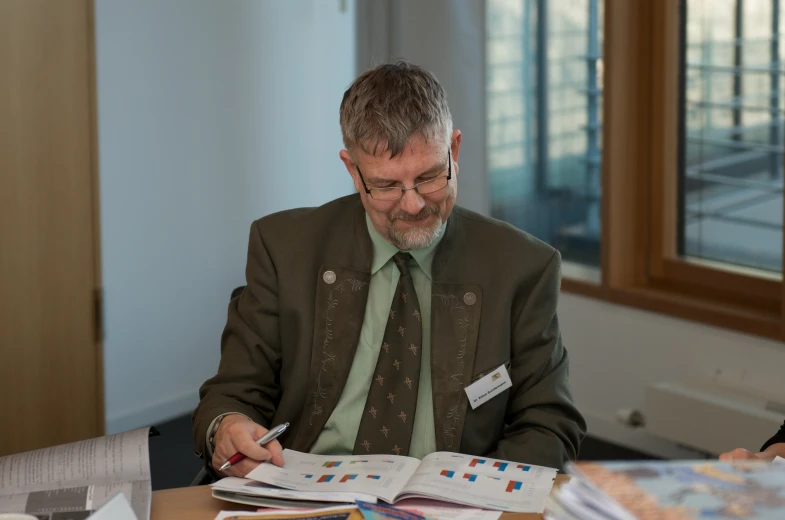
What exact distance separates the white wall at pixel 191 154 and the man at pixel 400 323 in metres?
2.05

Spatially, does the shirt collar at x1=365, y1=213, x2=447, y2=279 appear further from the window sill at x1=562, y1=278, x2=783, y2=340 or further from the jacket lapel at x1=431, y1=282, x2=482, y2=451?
the window sill at x1=562, y1=278, x2=783, y2=340

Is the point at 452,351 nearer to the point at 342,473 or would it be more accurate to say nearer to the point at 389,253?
the point at 389,253

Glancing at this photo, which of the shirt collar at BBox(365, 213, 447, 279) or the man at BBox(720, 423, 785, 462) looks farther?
the shirt collar at BBox(365, 213, 447, 279)

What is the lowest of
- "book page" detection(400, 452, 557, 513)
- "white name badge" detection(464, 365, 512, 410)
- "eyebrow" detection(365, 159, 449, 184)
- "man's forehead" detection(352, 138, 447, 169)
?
"book page" detection(400, 452, 557, 513)

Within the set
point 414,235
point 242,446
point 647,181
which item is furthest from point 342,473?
point 647,181

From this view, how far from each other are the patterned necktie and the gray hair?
0.29 metres

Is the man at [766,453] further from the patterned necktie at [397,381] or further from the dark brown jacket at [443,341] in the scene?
the patterned necktie at [397,381]

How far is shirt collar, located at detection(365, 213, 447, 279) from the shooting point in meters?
2.14

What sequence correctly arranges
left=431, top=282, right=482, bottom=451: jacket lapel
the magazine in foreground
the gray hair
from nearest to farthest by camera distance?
1. the magazine in foreground
2. the gray hair
3. left=431, top=282, right=482, bottom=451: jacket lapel

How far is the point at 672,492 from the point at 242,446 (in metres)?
0.79

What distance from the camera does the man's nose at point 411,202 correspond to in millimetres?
1976

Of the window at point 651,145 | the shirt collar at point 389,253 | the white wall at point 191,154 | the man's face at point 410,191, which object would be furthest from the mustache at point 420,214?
the white wall at point 191,154

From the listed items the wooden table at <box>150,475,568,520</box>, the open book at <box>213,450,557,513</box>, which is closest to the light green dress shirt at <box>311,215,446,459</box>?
the open book at <box>213,450,557,513</box>

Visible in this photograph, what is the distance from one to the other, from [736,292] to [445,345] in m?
2.14
